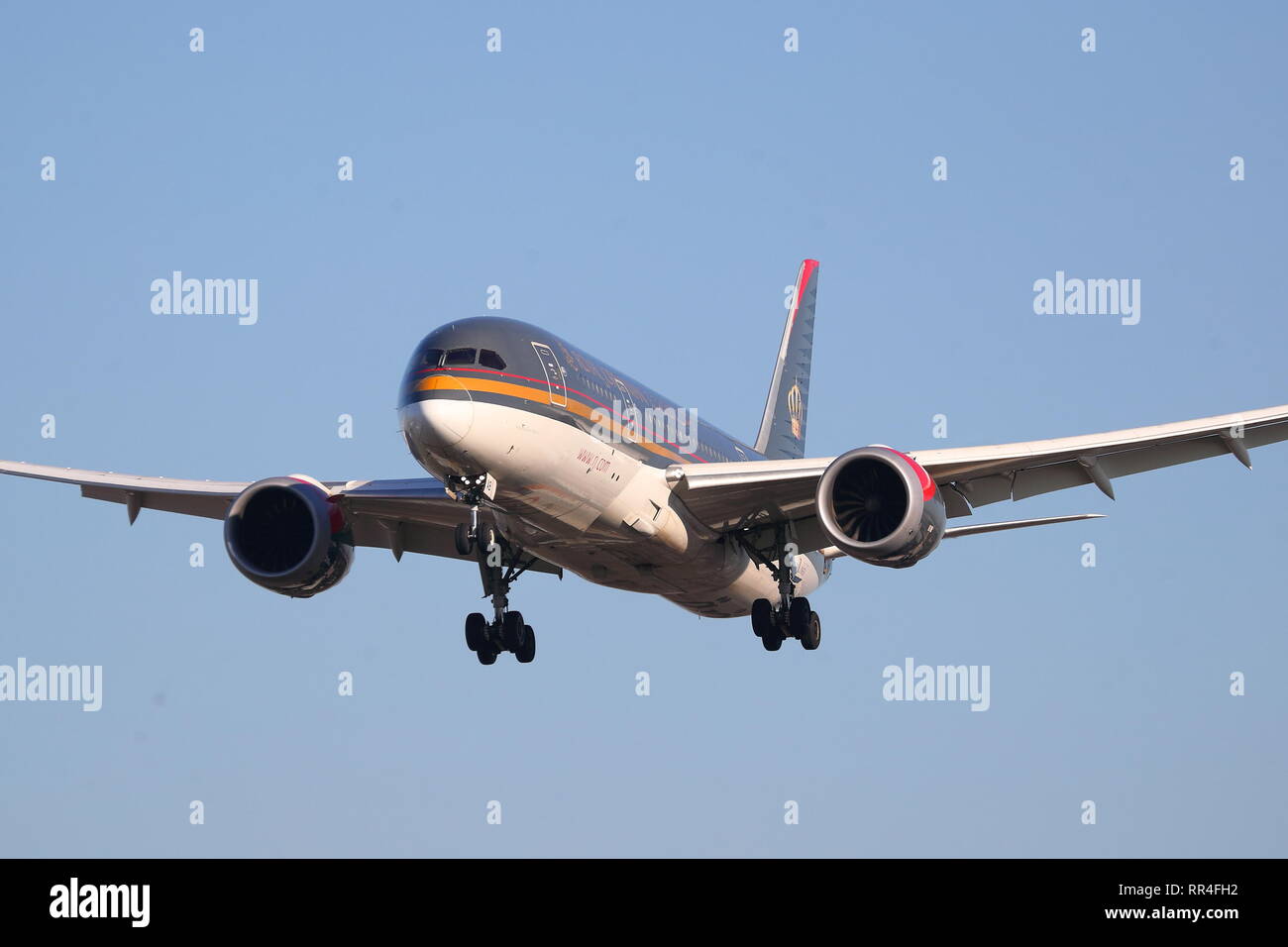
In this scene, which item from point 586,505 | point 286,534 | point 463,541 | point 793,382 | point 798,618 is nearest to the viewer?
point 463,541

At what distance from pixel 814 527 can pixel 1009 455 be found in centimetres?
520

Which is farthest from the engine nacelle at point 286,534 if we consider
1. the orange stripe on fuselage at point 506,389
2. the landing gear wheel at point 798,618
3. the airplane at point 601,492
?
the landing gear wheel at point 798,618

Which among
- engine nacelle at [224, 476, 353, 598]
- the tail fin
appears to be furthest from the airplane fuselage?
the tail fin

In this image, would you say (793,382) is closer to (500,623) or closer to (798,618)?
(798,618)

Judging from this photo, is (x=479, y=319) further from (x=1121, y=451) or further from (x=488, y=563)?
(x=1121, y=451)

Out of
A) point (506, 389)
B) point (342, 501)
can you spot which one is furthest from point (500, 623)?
point (506, 389)

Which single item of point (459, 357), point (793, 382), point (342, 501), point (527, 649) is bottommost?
point (527, 649)

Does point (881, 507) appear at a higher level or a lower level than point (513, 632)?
higher

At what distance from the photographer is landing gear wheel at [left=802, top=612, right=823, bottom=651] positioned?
1560 inches

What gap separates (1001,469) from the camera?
36.8 meters

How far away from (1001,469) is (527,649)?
10567 mm

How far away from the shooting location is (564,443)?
32.8 m

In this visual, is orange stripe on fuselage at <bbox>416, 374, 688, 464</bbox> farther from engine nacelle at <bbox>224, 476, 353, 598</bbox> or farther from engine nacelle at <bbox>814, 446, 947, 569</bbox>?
engine nacelle at <bbox>224, 476, 353, 598</bbox>

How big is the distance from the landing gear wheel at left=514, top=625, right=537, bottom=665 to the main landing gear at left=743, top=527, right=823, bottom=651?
16.2 ft
